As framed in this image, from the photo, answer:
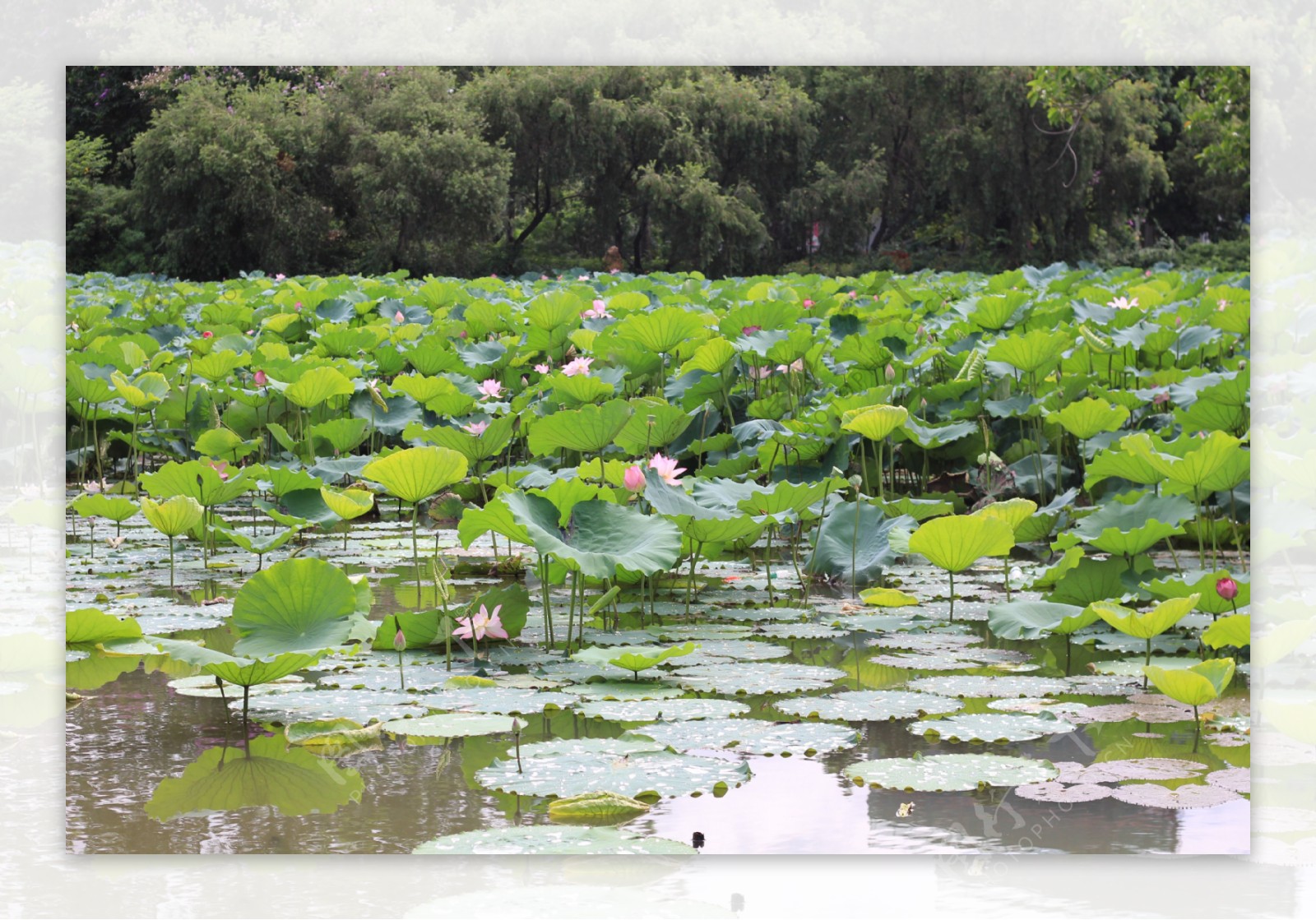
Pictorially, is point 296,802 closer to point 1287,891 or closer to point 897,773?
point 897,773

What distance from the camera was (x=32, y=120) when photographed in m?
2.34

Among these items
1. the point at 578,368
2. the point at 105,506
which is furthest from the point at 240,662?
the point at 578,368

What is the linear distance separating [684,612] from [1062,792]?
99 cm

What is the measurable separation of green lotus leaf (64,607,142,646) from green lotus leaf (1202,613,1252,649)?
4.93 ft

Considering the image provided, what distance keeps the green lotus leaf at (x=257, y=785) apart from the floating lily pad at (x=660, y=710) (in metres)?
0.33

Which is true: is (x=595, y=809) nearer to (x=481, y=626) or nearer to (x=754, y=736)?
(x=754, y=736)

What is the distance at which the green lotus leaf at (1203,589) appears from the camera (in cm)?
186

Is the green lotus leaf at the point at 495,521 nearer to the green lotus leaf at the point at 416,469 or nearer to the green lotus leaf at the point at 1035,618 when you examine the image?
the green lotus leaf at the point at 416,469

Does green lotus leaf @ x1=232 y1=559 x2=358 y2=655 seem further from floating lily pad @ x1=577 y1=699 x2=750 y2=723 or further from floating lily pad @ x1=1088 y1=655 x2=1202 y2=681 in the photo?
floating lily pad @ x1=1088 y1=655 x2=1202 y2=681

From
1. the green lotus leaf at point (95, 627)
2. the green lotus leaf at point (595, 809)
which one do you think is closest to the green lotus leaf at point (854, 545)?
the green lotus leaf at point (595, 809)

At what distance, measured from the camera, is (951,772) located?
1.43m

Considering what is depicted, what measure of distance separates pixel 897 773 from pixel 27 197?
1.82 metres

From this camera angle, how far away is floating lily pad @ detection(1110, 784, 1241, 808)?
1.38m

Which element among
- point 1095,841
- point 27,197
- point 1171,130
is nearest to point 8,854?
point 1095,841
